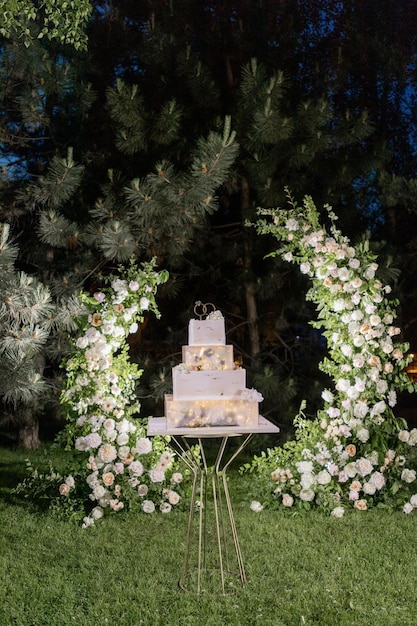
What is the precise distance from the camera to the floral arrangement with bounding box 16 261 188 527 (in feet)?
15.4

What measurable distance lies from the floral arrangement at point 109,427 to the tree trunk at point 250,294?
2.26 meters

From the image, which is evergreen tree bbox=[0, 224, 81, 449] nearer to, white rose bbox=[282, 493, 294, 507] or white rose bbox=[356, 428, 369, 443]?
white rose bbox=[282, 493, 294, 507]

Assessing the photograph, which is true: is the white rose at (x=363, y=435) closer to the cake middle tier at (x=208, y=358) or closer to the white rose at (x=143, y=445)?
the white rose at (x=143, y=445)

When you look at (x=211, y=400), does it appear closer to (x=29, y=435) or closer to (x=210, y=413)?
(x=210, y=413)

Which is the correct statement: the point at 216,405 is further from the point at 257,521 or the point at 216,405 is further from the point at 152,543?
the point at 257,521

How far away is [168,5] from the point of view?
23.0 feet

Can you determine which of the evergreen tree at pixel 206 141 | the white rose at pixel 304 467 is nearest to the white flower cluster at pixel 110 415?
the evergreen tree at pixel 206 141

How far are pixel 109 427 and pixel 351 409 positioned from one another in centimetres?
162

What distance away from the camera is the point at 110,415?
4.81 meters

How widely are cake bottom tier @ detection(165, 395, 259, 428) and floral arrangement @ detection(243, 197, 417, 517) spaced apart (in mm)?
1542

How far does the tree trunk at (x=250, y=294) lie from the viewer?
7.01 meters

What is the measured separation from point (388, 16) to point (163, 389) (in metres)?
4.69

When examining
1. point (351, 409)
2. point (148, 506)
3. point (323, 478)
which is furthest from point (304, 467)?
point (148, 506)

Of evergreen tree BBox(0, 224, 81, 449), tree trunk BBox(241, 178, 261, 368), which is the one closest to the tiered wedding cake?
evergreen tree BBox(0, 224, 81, 449)
